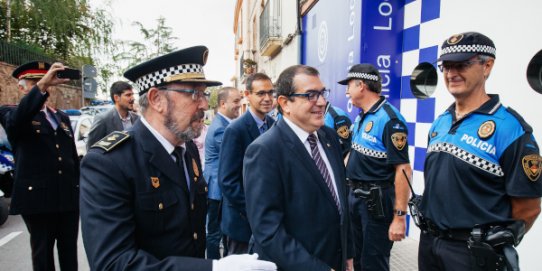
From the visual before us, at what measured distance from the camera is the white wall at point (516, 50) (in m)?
2.77

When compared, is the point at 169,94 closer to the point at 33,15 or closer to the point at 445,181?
the point at 445,181

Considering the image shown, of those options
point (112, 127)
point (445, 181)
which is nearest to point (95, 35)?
point (112, 127)

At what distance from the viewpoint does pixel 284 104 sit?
6.59ft

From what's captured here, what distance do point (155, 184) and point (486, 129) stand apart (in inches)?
72.8

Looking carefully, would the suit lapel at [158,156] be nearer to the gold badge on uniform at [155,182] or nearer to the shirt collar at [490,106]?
the gold badge on uniform at [155,182]

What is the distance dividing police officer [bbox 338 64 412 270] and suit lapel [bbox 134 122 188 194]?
189 cm

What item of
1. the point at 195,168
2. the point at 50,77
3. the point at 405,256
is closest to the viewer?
the point at 195,168

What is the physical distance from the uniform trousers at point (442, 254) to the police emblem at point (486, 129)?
635mm

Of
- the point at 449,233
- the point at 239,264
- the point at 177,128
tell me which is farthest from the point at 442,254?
the point at 177,128

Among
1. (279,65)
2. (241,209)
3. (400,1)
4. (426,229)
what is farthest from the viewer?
(279,65)

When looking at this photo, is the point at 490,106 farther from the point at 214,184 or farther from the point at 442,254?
the point at 214,184

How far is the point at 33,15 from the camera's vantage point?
14953 millimetres

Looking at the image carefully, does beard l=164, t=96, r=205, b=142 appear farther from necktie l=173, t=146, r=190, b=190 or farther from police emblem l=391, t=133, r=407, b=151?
police emblem l=391, t=133, r=407, b=151

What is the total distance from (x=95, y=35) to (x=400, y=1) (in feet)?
55.4
